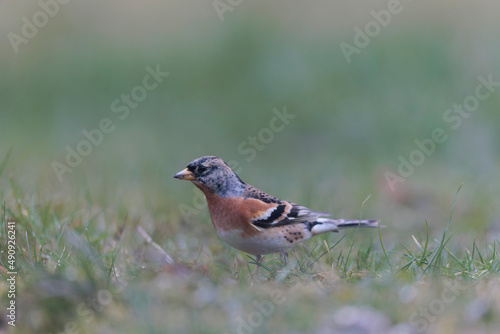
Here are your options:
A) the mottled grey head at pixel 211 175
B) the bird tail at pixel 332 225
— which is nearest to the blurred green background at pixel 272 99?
the bird tail at pixel 332 225

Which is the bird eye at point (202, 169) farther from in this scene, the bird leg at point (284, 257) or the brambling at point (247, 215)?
the bird leg at point (284, 257)

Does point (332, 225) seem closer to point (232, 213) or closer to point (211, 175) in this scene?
point (232, 213)

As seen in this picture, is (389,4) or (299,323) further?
(389,4)

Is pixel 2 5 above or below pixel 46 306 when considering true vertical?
above

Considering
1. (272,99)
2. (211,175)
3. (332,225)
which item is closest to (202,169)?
(211,175)

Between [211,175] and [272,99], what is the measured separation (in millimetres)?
5544

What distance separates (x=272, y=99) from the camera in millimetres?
10883

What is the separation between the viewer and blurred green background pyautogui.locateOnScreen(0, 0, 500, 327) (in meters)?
8.55

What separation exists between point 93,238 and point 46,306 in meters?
1.82

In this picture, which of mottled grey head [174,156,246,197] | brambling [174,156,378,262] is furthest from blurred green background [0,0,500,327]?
mottled grey head [174,156,246,197]

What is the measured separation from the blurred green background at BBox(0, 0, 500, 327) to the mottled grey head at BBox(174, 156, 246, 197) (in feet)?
6.54

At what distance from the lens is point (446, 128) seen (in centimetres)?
990

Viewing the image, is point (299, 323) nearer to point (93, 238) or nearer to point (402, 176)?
point (93, 238)

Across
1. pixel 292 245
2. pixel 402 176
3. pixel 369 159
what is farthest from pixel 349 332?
pixel 369 159
